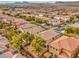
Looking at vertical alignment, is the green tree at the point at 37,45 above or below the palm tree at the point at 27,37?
below

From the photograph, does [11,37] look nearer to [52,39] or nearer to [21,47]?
[21,47]

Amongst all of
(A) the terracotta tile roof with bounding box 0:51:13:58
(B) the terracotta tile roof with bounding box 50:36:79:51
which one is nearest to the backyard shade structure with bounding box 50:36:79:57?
(B) the terracotta tile roof with bounding box 50:36:79:51

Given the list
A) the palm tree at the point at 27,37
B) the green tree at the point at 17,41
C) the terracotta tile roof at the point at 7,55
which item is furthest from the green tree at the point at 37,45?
the terracotta tile roof at the point at 7,55

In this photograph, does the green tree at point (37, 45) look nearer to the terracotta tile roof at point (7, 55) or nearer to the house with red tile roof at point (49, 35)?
the house with red tile roof at point (49, 35)

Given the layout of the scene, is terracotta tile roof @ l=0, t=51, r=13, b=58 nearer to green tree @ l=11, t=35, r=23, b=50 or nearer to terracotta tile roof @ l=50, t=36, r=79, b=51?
green tree @ l=11, t=35, r=23, b=50

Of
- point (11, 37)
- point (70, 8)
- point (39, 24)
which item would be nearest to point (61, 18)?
point (70, 8)

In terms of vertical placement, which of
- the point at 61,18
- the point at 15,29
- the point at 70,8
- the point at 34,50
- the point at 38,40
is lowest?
the point at 34,50

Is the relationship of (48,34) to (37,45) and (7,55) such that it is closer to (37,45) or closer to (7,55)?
(37,45)

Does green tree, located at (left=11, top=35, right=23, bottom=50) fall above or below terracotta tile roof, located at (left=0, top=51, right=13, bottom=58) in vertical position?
above
